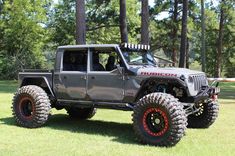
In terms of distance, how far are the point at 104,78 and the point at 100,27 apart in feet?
86.6

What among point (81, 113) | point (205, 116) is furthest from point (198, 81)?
point (81, 113)

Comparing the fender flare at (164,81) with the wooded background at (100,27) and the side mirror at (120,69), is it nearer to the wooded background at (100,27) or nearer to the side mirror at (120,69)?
the side mirror at (120,69)

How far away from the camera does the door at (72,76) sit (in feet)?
32.9

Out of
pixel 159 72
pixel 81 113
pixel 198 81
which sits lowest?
pixel 81 113

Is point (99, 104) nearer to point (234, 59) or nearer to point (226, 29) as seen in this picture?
point (226, 29)

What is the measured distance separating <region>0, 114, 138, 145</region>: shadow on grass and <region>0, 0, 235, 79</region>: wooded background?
763 inches

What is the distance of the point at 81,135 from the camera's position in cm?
942

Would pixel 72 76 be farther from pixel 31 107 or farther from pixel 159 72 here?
pixel 159 72

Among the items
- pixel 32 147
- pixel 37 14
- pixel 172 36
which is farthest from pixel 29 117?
pixel 172 36

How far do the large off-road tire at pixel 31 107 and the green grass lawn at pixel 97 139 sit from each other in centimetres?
22

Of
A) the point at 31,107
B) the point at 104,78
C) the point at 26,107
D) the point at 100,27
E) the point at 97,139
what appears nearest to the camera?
the point at 97,139

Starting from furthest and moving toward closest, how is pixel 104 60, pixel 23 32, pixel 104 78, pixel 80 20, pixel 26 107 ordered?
pixel 23 32, pixel 80 20, pixel 26 107, pixel 104 60, pixel 104 78

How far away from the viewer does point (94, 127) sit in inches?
417

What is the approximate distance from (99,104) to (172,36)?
3596 cm
